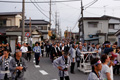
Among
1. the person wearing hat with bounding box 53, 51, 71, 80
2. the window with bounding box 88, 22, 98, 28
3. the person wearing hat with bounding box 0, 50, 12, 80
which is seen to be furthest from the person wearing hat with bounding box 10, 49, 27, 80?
the window with bounding box 88, 22, 98, 28

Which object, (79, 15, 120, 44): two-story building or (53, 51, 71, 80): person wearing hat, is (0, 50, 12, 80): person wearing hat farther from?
(79, 15, 120, 44): two-story building

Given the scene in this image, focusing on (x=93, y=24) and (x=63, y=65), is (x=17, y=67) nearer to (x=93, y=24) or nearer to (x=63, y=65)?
(x=63, y=65)

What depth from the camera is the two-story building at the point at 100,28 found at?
39.6m

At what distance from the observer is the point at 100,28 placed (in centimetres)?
4081

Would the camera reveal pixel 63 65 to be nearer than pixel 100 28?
Yes

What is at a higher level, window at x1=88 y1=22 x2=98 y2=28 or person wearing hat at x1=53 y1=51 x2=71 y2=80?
window at x1=88 y1=22 x2=98 y2=28

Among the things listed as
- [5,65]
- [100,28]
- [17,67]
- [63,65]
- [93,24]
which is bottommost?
[5,65]

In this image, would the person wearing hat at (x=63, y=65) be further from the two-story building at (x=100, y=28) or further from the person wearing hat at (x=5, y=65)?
the two-story building at (x=100, y=28)

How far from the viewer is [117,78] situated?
395 inches

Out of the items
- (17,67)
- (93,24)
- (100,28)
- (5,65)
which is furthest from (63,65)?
(100,28)

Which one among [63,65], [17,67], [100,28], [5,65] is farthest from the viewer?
[100,28]

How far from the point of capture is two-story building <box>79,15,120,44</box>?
3959 centimetres

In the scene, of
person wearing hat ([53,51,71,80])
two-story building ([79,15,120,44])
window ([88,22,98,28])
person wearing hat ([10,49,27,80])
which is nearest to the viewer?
person wearing hat ([10,49,27,80])

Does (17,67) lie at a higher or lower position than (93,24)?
lower
